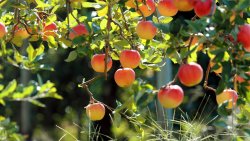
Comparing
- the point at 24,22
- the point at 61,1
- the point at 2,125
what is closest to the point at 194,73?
the point at 61,1

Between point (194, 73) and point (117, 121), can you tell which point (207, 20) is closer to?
point (194, 73)

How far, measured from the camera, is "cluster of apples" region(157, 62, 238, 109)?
108 centimetres

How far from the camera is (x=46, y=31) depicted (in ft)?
5.11

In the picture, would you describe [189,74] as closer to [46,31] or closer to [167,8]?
[167,8]

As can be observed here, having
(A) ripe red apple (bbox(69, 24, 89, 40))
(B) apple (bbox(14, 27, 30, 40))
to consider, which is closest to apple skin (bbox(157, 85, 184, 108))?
(A) ripe red apple (bbox(69, 24, 89, 40))

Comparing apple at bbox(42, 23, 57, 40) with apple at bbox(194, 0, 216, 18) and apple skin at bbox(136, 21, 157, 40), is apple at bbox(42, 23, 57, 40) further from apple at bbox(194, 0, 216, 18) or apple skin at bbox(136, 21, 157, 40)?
apple at bbox(194, 0, 216, 18)

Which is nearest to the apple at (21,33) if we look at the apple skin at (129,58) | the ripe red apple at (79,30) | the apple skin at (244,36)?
the ripe red apple at (79,30)

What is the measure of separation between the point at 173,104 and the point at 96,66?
0.87 feet

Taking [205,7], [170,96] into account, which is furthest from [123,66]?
[205,7]

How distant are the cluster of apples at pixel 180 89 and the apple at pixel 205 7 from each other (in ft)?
0.32

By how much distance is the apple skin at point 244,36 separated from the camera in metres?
1.02

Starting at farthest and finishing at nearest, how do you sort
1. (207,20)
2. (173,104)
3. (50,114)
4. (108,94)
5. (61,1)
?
(50,114) < (108,94) < (61,1) < (173,104) < (207,20)

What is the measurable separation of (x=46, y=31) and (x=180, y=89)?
52 centimetres

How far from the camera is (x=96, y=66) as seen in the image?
4.40 ft
